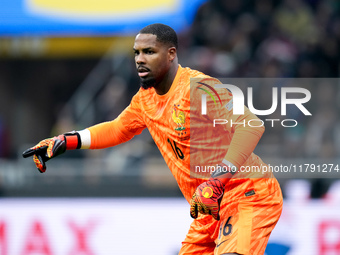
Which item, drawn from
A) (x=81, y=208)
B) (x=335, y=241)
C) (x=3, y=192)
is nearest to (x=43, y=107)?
(x=3, y=192)

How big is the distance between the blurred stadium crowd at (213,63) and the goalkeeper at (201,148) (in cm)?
468

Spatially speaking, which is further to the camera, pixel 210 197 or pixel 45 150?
pixel 45 150

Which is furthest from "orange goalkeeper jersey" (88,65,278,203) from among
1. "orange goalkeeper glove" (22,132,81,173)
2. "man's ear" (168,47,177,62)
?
"orange goalkeeper glove" (22,132,81,173)

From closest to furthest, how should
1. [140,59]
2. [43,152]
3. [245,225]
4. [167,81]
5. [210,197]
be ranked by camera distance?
[210,197], [245,225], [140,59], [167,81], [43,152]

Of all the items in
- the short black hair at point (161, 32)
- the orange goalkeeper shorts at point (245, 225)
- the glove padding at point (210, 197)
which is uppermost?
the short black hair at point (161, 32)

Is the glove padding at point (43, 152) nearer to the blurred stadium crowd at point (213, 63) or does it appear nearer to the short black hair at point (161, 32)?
the short black hair at point (161, 32)

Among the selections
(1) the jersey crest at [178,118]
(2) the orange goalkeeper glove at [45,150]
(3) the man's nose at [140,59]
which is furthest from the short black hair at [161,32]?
(2) the orange goalkeeper glove at [45,150]

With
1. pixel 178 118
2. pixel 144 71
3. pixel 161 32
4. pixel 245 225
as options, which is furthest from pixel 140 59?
pixel 245 225

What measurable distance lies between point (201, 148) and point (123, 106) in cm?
677

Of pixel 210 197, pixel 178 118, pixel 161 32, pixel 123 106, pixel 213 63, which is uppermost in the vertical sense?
pixel 213 63

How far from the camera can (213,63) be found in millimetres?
10977

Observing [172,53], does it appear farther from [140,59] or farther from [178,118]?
[178,118]

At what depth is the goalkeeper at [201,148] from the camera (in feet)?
13.2

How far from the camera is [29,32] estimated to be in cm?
1045
